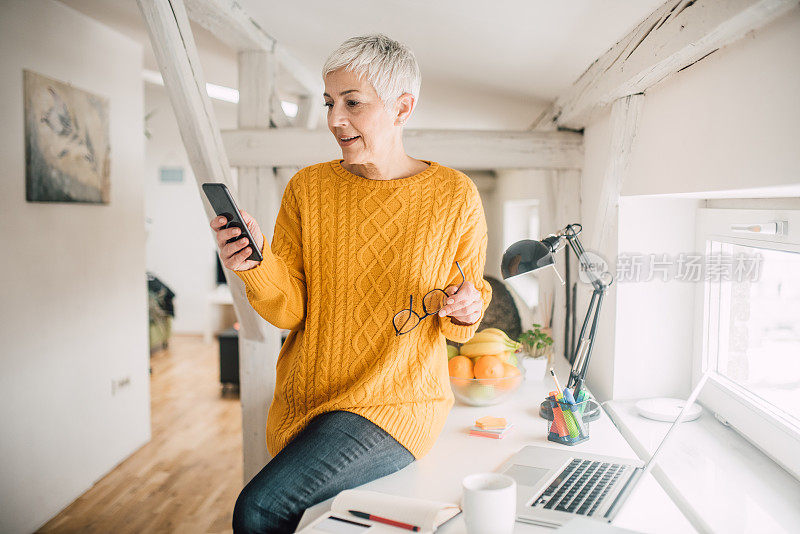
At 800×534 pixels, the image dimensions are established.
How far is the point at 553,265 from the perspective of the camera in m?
1.46

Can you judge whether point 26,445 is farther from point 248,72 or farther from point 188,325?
point 188,325

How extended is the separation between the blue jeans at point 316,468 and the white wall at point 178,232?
5.58 metres

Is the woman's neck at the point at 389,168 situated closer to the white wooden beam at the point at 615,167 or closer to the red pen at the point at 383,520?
the white wooden beam at the point at 615,167

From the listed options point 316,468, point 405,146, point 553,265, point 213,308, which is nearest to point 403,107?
point 553,265

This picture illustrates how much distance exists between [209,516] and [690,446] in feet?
6.49

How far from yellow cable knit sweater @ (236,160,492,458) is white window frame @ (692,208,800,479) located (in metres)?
0.64

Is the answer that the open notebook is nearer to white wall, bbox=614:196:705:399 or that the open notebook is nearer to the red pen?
the red pen

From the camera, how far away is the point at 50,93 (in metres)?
2.58

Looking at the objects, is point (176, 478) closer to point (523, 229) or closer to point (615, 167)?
point (615, 167)

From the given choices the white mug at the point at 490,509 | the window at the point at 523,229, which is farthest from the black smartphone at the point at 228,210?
the window at the point at 523,229

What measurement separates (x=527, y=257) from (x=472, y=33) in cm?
88

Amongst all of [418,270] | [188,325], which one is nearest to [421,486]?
[418,270]

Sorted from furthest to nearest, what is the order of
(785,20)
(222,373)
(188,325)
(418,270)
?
(188,325) → (222,373) → (418,270) → (785,20)

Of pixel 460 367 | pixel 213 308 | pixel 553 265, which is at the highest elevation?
A: pixel 553 265
